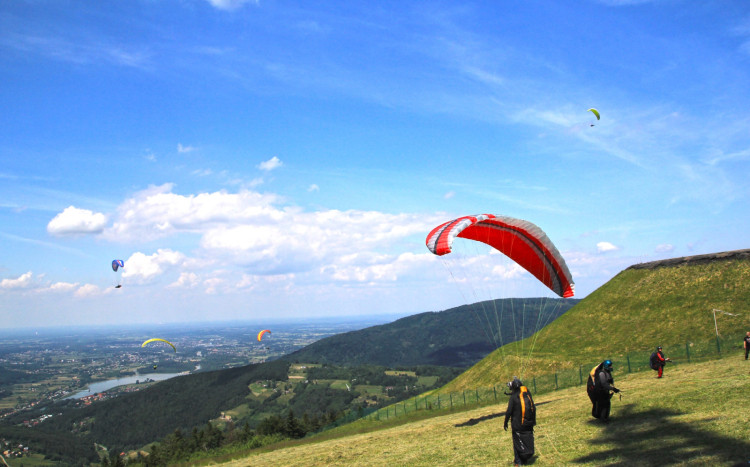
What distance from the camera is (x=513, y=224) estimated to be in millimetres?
18938

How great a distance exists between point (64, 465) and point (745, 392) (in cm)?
14937

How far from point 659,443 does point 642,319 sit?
3977 centimetres

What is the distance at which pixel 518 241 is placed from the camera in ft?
65.3

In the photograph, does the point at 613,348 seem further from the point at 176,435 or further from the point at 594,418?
the point at 176,435

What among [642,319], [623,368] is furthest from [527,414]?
[642,319]

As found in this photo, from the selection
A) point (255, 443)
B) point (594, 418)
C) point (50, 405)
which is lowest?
point (50, 405)

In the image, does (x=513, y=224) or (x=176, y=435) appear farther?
(x=176, y=435)

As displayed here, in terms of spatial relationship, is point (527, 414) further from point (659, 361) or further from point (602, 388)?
point (659, 361)

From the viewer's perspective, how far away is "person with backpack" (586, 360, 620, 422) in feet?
44.7

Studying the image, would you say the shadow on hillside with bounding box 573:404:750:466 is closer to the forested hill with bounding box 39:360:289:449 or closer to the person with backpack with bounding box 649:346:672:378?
the person with backpack with bounding box 649:346:672:378

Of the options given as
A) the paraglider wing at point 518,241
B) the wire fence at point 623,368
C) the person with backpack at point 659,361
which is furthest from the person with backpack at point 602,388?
the wire fence at point 623,368

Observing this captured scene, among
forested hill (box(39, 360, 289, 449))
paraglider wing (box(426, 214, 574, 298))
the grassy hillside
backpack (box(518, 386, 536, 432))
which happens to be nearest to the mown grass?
backpack (box(518, 386, 536, 432))

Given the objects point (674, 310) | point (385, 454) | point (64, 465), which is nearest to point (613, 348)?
point (674, 310)

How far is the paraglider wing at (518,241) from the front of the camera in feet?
58.1
